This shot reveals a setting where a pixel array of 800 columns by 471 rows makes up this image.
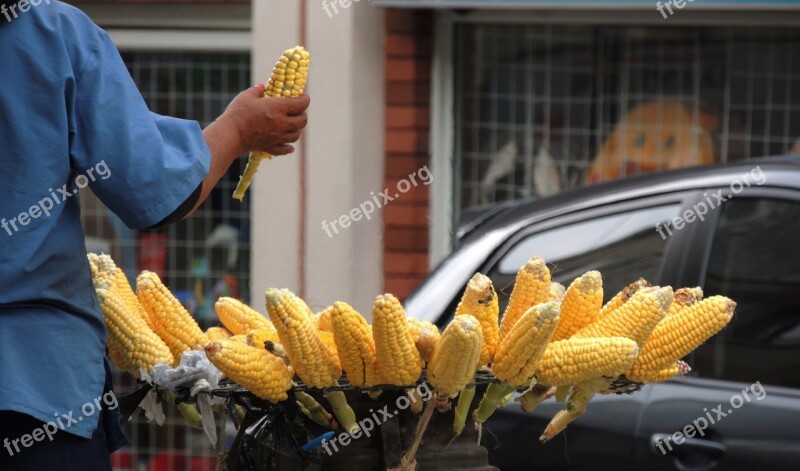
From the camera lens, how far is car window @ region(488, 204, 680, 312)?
3.96m

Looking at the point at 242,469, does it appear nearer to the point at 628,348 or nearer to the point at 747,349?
the point at 628,348

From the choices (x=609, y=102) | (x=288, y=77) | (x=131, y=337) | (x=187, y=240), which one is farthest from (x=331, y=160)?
(x=131, y=337)

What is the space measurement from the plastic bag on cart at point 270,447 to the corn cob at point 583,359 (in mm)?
474

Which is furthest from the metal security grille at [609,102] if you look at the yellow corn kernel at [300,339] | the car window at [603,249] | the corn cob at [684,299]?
the yellow corn kernel at [300,339]

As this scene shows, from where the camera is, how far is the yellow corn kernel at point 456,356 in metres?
2.49

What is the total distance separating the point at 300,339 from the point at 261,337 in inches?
7.2

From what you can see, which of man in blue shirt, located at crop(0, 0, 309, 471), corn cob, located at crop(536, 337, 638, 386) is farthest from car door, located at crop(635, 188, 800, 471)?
man in blue shirt, located at crop(0, 0, 309, 471)

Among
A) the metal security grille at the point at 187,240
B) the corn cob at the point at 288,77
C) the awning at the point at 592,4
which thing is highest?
the awning at the point at 592,4

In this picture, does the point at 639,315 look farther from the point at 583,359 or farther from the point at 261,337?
the point at 261,337

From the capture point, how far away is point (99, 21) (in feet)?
23.7

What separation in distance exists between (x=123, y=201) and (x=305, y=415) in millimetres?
598

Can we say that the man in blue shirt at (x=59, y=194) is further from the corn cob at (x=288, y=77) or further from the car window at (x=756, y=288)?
→ the car window at (x=756, y=288)

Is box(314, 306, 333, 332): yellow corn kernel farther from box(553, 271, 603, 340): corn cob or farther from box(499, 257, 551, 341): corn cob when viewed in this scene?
box(553, 271, 603, 340): corn cob

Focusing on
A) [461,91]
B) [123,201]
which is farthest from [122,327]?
[461,91]
